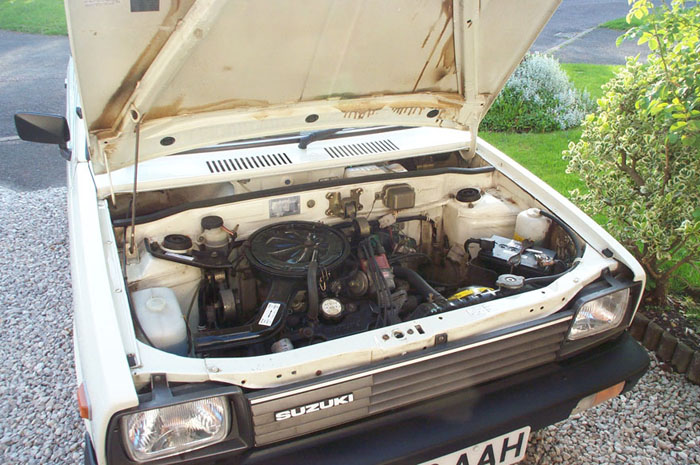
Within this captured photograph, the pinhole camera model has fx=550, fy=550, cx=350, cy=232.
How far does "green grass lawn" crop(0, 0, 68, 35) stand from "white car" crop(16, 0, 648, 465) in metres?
12.7

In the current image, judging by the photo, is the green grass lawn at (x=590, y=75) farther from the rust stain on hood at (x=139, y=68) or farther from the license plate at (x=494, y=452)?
the rust stain on hood at (x=139, y=68)

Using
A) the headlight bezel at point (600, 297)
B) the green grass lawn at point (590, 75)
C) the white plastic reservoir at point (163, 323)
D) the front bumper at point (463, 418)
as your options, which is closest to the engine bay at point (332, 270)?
the white plastic reservoir at point (163, 323)

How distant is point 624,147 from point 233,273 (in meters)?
2.50

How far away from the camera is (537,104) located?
6.86 meters

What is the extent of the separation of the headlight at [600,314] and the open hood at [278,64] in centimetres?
113

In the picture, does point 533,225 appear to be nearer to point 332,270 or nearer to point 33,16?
point 332,270

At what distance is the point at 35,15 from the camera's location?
14.4 meters

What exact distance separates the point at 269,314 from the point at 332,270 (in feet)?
1.29

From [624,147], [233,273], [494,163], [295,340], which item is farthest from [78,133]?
[624,147]

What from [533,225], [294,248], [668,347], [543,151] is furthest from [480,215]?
[543,151]

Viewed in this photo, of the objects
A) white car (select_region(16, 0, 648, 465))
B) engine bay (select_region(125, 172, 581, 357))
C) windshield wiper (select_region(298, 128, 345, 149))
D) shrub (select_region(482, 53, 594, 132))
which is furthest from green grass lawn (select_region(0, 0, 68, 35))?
engine bay (select_region(125, 172, 581, 357))

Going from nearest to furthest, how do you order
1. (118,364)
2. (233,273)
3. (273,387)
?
(118,364)
(273,387)
(233,273)

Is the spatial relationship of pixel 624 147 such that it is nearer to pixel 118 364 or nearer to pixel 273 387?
pixel 273 387

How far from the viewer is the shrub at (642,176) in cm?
312
